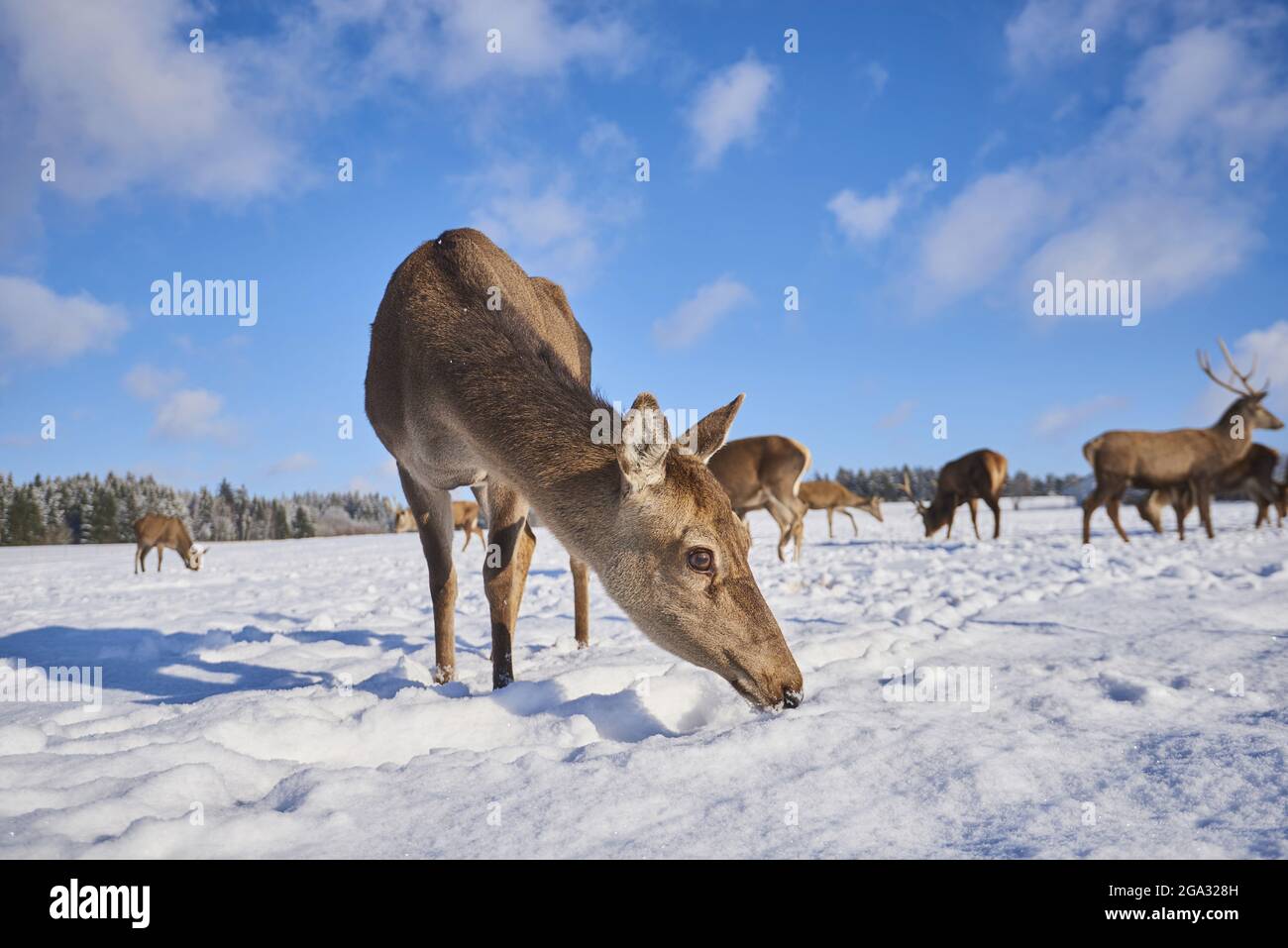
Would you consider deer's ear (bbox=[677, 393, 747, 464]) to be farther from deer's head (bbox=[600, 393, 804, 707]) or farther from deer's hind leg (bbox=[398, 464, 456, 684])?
deer's hind leg (bbox=[398, 464, 456, 684])

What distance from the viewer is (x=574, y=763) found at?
85.1 inches

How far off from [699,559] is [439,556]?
2.13 meters

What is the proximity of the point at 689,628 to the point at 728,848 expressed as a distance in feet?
4.42

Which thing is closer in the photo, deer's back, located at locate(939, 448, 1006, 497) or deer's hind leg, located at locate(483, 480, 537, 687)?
deer's hind leg, located at locate(483, 480, 537, 687)

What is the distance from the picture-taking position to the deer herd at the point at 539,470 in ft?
9.54

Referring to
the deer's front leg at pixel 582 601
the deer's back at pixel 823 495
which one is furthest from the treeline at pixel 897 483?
the deer's front leg at pixel 582 601

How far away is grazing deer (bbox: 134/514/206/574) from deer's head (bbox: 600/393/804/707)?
21.3 metres

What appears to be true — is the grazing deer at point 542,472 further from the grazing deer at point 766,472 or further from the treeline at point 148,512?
the treeline at point 148,512

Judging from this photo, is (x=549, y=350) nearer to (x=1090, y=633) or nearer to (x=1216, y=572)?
(x=1090, y=633)

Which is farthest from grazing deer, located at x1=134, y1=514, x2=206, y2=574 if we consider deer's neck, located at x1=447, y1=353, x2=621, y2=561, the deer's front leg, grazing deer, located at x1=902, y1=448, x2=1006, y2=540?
grazing deer, located at x1=902, y1=448, x2=1006, y2=540

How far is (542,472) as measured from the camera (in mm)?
3203

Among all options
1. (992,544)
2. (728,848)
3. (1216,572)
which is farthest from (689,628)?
(992,544)

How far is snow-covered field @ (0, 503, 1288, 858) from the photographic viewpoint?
5.43 ft

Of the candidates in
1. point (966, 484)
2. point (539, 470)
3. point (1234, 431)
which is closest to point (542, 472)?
point (539, 470)
